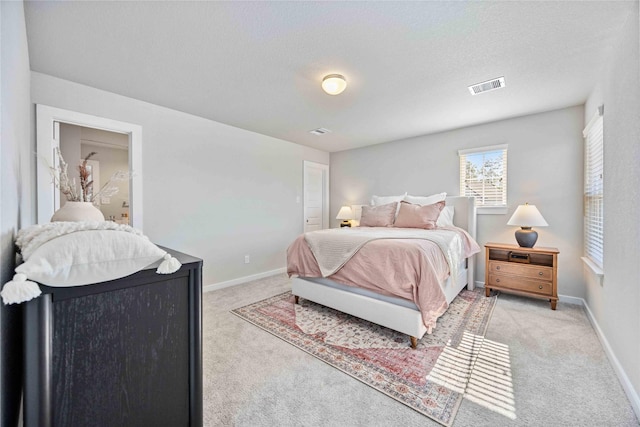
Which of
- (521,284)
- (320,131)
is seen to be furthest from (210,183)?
(521,284)

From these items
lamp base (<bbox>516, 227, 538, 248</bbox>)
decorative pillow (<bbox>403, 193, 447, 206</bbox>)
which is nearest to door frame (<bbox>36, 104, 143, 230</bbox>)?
decorative pillow (<bbox>403, 193, 447, 206</bbox>)

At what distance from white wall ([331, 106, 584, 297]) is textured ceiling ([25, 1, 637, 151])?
14.0 inches

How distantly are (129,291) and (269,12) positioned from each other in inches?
68.1

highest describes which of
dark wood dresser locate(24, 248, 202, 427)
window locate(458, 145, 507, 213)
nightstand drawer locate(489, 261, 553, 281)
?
window locate(458, 145, 507, 213)

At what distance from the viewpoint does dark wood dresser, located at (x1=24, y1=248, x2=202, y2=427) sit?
73 centimetres

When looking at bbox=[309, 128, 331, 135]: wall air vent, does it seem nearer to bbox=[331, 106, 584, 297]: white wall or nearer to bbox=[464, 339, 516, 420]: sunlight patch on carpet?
bbox=[331, 106, 584, 297]: white wall

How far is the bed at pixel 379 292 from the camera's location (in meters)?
2.11

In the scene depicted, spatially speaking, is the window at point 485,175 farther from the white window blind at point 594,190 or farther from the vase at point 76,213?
the vase at point 76,213

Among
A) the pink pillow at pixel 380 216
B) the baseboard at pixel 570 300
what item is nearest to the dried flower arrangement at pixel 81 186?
the pink pillow at pixel 380 216

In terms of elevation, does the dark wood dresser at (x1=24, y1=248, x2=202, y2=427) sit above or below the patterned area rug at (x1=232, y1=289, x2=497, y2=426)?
above

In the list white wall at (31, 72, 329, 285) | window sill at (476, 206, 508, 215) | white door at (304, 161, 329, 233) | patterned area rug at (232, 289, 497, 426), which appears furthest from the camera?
white door at (304, 161, 329, 233)

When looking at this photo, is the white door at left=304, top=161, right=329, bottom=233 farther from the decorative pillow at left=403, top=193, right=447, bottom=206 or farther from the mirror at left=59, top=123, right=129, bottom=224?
the mirror at left=59, top=123, right=129, bottom=224

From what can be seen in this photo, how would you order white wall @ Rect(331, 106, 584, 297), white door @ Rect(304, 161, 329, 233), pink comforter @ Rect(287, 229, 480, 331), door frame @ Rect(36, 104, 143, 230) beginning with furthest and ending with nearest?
white door @ Rect(304, 161, 329, 233)
white wall @ Rect(331, 106, 584, 297)
door frame @ Rect(36, 104, 143, 230)
pink comforter @ Rect(287, 229, 480, 331)

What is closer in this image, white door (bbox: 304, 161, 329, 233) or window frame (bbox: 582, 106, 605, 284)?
window frame (bbox: 582, 106, 605, 284)
